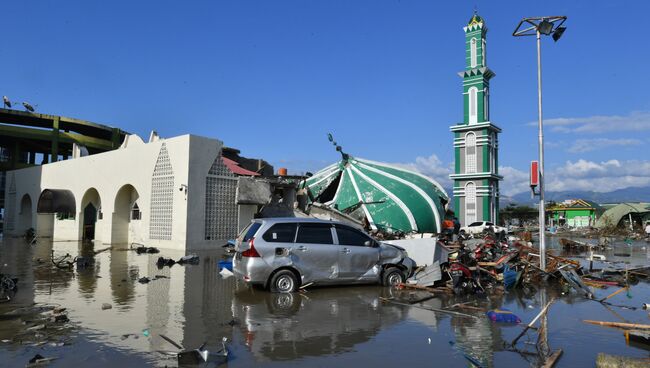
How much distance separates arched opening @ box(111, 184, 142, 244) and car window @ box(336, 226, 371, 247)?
1645 centimetres

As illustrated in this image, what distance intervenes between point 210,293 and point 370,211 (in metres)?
22.4

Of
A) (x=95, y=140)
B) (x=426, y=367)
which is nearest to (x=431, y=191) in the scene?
(x=426, y=367)

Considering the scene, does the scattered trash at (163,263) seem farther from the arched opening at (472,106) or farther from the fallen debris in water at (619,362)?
the arched opening at (472,106)

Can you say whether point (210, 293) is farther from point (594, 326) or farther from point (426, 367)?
point (594, 326)

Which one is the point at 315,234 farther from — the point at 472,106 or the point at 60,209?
the point at 472,106

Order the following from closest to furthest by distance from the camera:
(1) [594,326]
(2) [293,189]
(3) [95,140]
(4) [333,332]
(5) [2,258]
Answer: (4) [333,332] < (1) [594,326] < (5) [2,258] < (2) [293,189] < (3) [95,140]

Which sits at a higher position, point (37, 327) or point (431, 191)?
point (431, 191)

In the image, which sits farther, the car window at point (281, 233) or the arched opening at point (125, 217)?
the arched opening at point (125, 217)

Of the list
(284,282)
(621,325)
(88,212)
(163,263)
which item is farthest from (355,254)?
(88,212)

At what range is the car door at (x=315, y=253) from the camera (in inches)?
383

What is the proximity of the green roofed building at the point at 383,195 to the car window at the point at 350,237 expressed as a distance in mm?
18731

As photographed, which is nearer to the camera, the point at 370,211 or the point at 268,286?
the point at 268,286

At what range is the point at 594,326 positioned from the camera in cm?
716

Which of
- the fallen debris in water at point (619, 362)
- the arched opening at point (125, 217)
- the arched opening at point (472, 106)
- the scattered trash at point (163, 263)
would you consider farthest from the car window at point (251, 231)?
the arched opening at point (472, 106)
